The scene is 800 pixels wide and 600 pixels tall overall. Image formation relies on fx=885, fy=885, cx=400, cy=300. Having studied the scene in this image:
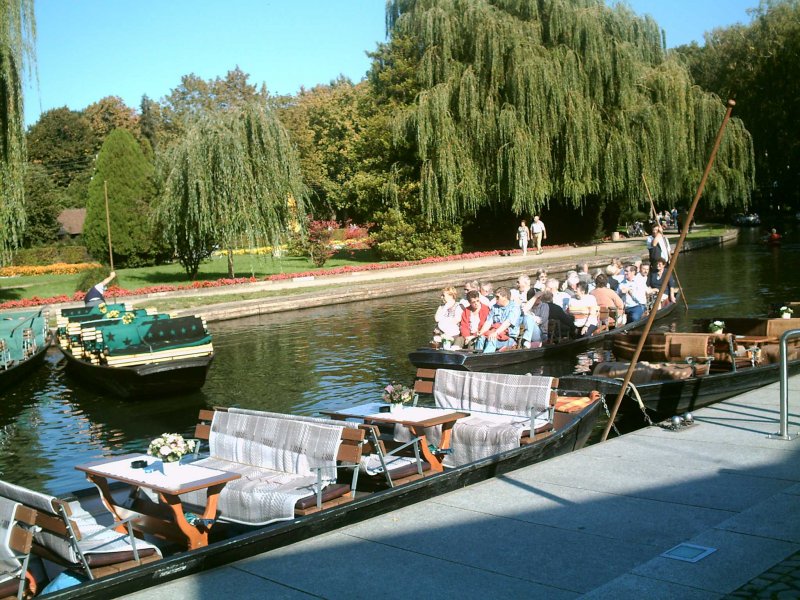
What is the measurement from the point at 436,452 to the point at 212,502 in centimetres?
267

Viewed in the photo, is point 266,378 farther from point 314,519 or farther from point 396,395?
point 314,519

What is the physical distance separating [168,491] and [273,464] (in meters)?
1.40

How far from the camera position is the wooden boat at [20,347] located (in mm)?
17812

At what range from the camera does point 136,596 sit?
223 inches

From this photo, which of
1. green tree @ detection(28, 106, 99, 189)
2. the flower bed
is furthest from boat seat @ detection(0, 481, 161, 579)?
green tree @ detection(28, 106, 99, 189)

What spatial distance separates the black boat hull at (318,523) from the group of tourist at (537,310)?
6928 millimetres

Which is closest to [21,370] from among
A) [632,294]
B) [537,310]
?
[537,310]

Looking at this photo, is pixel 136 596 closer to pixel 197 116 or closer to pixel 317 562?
pixel 317 562

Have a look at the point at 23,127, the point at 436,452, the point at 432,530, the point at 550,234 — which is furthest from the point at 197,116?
the point at 432,530

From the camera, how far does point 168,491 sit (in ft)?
21.5

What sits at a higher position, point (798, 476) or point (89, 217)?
point (89, 217)

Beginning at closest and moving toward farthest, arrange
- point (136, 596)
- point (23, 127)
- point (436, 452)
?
point (136, 596)
point (436, 452)
point (23, 127)

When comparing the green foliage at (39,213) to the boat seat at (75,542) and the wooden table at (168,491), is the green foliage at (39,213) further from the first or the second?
the boat seat at (75,542)

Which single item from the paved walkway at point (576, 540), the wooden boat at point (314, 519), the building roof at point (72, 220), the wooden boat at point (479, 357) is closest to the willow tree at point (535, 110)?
the wooden boat at point (479, 357)
